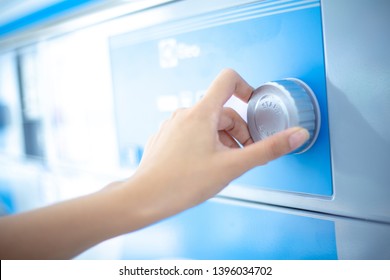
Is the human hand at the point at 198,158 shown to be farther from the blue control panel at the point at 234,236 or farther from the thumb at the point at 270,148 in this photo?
the blue control panel at the point at 234,236

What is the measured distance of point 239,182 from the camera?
709 mm

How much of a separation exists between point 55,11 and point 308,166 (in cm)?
85

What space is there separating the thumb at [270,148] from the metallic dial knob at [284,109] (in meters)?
0.04

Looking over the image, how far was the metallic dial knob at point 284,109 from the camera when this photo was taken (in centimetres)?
52

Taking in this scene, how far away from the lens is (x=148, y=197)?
0.49 m

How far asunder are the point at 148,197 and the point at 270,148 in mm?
186

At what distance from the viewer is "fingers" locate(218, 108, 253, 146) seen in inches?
24.3

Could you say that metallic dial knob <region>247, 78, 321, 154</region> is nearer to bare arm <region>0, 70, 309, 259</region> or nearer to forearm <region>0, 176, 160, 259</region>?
bare arm <region>0, 70, 309, 259</region>

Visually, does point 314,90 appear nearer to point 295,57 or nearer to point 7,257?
point 295,57

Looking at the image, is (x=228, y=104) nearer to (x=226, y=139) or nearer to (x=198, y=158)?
(x=226, y=139)

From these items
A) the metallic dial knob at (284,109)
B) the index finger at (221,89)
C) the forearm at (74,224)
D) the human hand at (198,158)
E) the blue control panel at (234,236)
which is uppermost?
the index finger at (221,89)

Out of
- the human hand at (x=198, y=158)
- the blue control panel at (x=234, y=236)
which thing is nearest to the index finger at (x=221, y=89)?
the human hand at (x=198, y=158)

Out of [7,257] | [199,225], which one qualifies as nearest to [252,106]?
[199,225]

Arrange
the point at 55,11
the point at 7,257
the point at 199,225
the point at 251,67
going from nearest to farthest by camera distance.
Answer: the point at 7,257, the point at 251,67, the point at 199,225, the point at 55,11
